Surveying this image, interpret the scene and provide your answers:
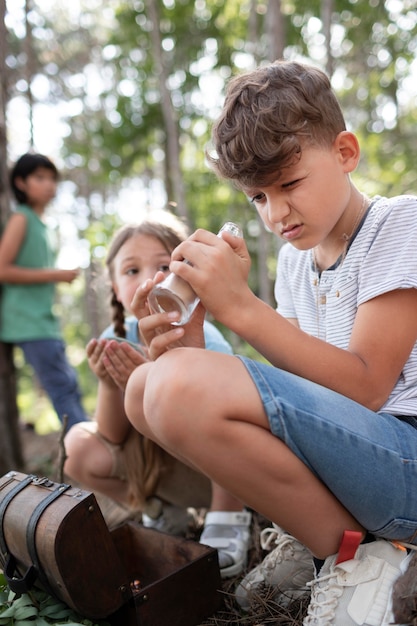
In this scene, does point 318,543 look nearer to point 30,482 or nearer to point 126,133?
point 30,482

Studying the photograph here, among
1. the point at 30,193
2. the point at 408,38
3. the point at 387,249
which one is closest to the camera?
the point at 387,249

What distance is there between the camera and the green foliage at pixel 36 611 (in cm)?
128

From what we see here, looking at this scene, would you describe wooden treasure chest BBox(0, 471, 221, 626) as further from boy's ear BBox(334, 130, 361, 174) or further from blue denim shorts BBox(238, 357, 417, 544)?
boy's ear BBox(334, 130, 361, 174)

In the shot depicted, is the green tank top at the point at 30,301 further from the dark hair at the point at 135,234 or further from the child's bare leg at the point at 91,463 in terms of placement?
the child's bare leg at the point at 91,463

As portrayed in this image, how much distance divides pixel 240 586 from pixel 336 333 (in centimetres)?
75

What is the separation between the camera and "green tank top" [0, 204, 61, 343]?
3.27 meters

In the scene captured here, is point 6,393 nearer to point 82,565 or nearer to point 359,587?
point 82,565

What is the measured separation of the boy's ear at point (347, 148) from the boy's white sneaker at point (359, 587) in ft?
2.98

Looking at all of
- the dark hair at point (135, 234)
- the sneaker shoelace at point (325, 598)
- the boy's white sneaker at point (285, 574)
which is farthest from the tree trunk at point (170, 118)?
the sneaker shoelace at point (325, 598)

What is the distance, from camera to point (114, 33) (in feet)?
21.8

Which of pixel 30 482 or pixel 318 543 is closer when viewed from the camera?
pixel 318 543

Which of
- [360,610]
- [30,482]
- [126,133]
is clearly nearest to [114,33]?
[126,133]

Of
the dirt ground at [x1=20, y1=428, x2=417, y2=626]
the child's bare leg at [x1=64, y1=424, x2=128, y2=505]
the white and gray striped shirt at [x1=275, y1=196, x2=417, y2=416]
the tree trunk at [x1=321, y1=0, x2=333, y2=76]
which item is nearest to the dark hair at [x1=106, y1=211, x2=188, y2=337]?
the child's bare leg at [x1=64, y1=424, x2=128, y2=505]

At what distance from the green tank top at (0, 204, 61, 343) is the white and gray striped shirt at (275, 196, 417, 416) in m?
2.01
